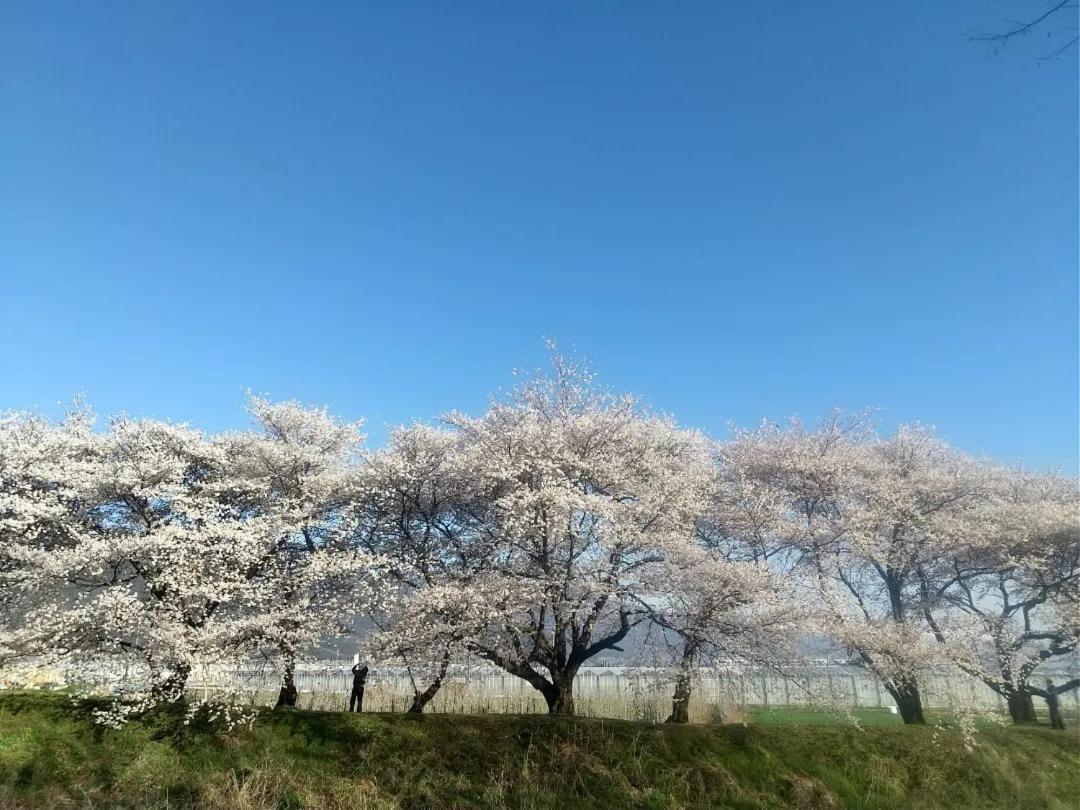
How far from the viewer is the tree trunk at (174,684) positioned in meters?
15.9

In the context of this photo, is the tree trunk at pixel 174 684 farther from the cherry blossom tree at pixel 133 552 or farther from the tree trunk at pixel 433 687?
the tree trunk at pixel 433 687

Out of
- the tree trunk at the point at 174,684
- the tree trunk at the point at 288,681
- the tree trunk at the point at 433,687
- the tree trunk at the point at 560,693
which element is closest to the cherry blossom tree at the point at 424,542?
the tree trunk at the point at 433,687

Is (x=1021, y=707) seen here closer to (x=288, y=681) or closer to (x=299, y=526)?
(x=288, y=681)

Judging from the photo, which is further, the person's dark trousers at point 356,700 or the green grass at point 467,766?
the person's dark trousers at point 356,700

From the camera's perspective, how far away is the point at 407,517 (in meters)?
20.8

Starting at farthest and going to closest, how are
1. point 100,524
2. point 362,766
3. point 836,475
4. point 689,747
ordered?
point 836,475 → point 100,524 → point 689,747 → point 362,766

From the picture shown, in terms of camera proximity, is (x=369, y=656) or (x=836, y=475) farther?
(x=836, y=475)

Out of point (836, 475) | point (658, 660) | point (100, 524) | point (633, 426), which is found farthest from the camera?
point (836, 475)

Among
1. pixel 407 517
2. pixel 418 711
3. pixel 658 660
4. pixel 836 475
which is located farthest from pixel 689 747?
pixel 836 475

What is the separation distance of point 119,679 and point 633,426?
16.1 meters

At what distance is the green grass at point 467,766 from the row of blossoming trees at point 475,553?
4.87 ft

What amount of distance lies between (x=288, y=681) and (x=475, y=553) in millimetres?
6387

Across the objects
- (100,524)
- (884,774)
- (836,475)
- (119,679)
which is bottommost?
(884,774)

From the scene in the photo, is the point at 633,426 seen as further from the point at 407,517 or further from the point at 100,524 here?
the point at 100,524
